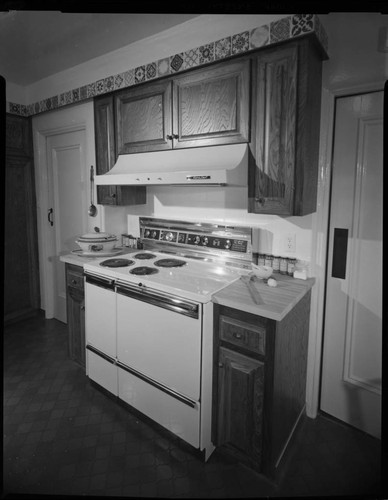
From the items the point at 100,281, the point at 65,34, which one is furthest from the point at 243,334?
the point at 65,34

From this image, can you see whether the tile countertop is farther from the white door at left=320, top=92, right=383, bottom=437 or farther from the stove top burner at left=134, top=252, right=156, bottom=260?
the stove top burner at left=134, top=252, right=156, bottom=260

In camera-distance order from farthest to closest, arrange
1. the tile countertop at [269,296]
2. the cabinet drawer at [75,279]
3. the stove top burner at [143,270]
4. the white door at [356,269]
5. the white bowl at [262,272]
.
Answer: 1. the cabinet drawer at [75,279]
2. the stove top burner at [143,270]
3. the white bowl at [262,272]
4. the white door at [356,269]
5. the tile countertop at [269,296]

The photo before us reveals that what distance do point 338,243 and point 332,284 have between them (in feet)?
0.77

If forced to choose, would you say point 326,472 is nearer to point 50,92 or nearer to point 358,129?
point 358,129

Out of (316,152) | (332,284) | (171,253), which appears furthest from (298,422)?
(316,152)

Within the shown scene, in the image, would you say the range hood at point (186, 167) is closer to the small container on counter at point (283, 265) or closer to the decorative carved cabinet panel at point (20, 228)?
the small container on counter at point (283, 265)

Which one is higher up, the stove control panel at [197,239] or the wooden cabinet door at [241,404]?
the stove control panel at [197,239]

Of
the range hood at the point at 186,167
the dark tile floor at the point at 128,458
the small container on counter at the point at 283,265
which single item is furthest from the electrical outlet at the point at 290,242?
the dark tile floor at the point at 128,458

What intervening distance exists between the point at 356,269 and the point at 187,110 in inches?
51.3

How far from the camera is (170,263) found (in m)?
2.08

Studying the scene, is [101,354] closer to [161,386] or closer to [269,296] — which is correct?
[161,386]

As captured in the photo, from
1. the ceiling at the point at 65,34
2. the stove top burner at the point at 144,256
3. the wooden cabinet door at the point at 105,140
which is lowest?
the stove top burner at the point at 144,256

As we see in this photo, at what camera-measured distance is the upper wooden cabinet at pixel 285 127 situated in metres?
1.51

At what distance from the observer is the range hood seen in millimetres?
1605
